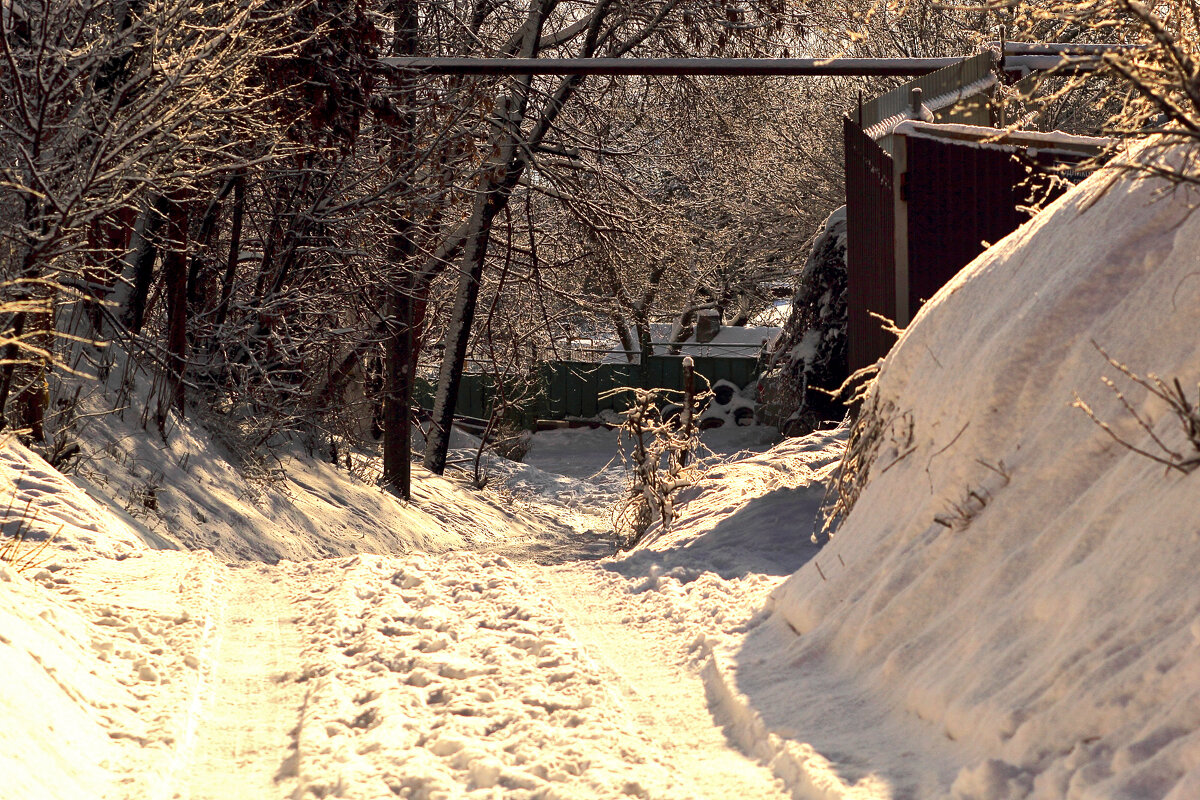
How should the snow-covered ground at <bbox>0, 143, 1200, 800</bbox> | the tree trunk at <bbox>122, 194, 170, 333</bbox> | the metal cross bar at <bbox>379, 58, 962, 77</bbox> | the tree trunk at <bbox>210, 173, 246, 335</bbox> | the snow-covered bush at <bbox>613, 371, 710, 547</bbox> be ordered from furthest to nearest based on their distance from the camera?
the tree trunk at <bbox>210, 173, 246, 335</bbox>, the tree trunk at <bbox>122, 194, 170, 333</bbox>, the metal cross bar at <bbox>379, 58, 962, 77</bbox>, the snow-covered bush at <bbox>613, 371, 710, 547</bbox>, the snow-covered ground at <bbox>0, 143, 1200, 800</bbox>

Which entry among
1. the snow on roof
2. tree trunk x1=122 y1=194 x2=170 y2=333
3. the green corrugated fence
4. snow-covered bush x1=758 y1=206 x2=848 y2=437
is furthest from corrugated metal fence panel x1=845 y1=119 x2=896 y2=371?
the green corrugated fence

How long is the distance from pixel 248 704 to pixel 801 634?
7.44 ft

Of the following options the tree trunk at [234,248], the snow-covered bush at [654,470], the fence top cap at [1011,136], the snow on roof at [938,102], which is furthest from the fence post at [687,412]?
the tree trunk at [234,248]

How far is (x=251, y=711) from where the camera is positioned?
4.58 metres

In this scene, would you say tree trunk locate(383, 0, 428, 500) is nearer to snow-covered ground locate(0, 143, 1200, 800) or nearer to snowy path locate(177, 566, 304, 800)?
snow-covered ground locate(0, 143, 1200, 800)

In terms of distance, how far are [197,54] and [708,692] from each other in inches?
230

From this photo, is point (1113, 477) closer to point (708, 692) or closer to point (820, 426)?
point (708, 692)

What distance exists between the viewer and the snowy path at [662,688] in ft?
12.6

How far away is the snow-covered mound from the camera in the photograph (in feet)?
10.8

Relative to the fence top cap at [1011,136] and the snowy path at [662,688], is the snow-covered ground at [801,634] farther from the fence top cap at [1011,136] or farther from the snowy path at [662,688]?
the fence top cap at [1011,136]

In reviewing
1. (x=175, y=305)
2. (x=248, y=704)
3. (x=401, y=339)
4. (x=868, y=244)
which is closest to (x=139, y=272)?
(x=175, y=305)

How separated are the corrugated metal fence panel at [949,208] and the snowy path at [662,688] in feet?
10.5

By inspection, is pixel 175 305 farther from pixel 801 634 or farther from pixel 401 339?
pixel 801 634

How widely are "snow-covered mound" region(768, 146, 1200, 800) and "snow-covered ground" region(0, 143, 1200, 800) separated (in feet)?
0.04
